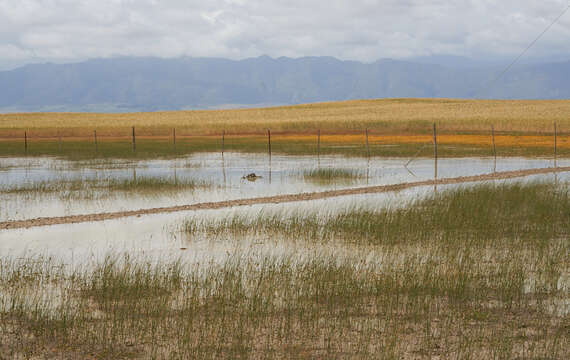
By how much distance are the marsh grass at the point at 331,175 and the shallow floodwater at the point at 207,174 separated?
0.32 metres

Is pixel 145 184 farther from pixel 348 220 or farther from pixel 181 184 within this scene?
pixel 348 220

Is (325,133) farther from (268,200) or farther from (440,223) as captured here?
(440,223)

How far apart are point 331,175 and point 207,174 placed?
19.3 ft

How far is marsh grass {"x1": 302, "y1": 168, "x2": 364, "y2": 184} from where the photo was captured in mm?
27859

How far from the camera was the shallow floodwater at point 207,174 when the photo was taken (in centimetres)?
2208

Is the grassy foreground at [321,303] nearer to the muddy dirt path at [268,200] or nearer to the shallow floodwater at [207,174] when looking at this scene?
the muddy dirt path at [268,200]

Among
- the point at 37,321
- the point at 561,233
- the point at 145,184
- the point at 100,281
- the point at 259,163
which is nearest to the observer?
the point at 37,321

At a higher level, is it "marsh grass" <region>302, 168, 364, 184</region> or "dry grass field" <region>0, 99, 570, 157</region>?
"dry grass field" <region>0, 99, 570, 157</region>

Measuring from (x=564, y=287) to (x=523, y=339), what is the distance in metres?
2.61

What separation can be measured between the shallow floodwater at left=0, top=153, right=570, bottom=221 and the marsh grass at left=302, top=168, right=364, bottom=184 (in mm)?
315

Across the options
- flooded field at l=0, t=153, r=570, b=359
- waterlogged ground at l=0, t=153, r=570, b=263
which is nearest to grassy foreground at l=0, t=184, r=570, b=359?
flooded field at l=0, t=153, r=570, b=359

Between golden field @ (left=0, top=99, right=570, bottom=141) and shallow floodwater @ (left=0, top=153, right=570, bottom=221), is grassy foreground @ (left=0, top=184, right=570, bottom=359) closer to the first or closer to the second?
shallow floodwater @ (left=0, top=153, right=570, bottom=221)

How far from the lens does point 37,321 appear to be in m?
9.03

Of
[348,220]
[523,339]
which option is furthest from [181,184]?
[523,339]
